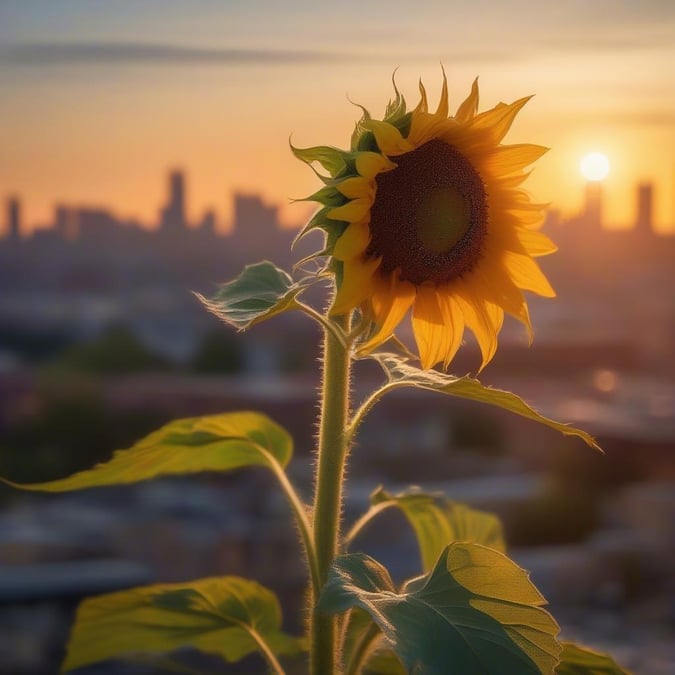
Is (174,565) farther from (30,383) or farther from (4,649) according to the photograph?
(30,383)

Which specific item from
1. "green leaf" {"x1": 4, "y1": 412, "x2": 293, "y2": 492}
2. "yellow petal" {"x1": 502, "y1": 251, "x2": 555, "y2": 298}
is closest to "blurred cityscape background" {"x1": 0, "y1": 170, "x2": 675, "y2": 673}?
"yellow petal" {"x1": 502, "y1": 251, "x2": 555, "y2": 298}

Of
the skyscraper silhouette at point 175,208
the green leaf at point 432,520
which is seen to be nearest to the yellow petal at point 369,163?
the green leaf at point 432,520

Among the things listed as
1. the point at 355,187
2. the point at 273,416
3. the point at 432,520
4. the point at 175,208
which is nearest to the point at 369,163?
the point at 355,187

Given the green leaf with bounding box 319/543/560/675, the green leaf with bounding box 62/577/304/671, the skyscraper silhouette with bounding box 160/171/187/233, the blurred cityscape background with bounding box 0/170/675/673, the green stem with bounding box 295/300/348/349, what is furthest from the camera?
the skyscraper silhouette with bounding box 160/171/187/233

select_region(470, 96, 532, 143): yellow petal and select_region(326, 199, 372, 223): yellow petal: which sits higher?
select_region(470, 96, 532, 143): yellow petal

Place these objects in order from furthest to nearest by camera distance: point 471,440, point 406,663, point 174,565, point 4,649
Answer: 1. point 471,440
2. point 174,565
3. point 4,649
4. point 406,663

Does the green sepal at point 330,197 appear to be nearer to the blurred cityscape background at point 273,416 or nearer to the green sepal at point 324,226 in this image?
the green sepal at point 324,226

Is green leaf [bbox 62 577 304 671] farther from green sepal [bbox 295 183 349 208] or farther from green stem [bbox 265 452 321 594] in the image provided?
green sepal [bbox 295 183 349 208]

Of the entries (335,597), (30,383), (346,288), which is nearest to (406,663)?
(335,597)
